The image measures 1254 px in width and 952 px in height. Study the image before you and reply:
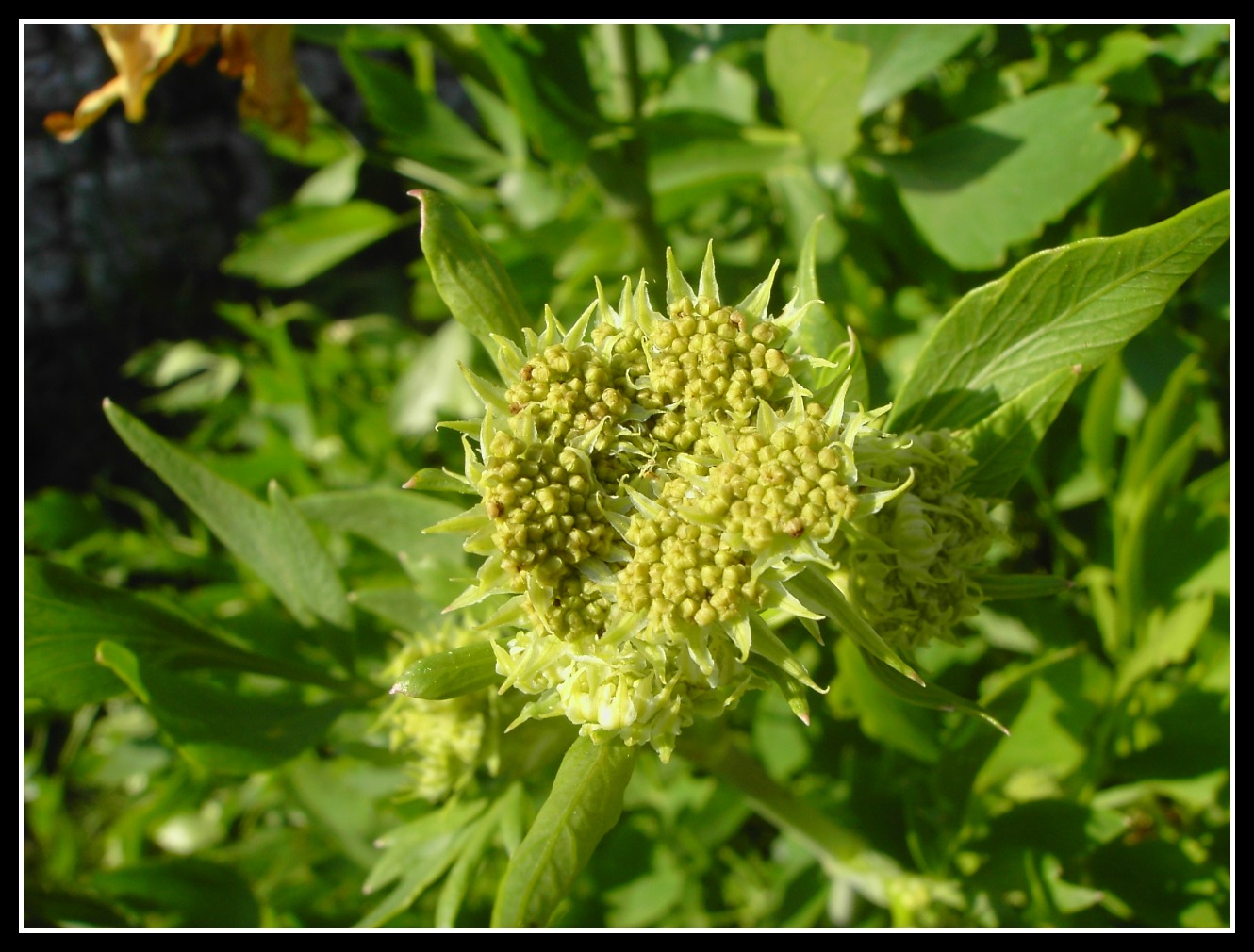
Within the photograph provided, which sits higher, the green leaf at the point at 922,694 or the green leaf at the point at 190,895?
the green leaf at the point at 922,694

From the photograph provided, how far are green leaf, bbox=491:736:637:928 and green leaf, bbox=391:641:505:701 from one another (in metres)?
0.14

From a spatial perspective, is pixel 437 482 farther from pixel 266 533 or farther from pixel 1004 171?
pixel 1004 171

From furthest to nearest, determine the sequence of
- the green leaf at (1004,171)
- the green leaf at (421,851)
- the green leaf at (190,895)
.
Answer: the green leaf at (190,895) < the green leaf at (1004,171) < the green leaf at (421,851)

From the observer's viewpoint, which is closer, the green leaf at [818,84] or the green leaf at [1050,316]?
the green leaf at [1050,316]

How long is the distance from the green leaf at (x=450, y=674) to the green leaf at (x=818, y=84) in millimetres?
1166

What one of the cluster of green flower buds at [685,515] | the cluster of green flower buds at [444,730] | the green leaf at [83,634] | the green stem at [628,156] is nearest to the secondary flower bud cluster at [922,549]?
the cluster of green flower buds at [685,515]

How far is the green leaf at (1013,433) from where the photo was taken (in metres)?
1.08

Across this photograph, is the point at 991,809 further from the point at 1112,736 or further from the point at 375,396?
the point at 375,396

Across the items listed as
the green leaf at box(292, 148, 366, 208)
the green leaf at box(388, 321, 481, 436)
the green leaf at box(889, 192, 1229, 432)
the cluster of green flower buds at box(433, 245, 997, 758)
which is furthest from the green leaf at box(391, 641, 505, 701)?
the green leaf at box(292, 148, 366, 208)

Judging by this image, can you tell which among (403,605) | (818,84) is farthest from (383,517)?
(818,84)

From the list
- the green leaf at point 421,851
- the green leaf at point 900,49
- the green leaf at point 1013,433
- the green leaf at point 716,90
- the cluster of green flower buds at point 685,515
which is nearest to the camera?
the cluster of green flower buds at point 685,515

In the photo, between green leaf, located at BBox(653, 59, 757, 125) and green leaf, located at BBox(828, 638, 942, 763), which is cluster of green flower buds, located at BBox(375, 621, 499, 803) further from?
green leaf, located at BBox(653, 59, 757, 125)

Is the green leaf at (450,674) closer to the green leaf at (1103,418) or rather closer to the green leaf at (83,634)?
the green leaf at (83,634)

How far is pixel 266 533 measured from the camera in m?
1.57
